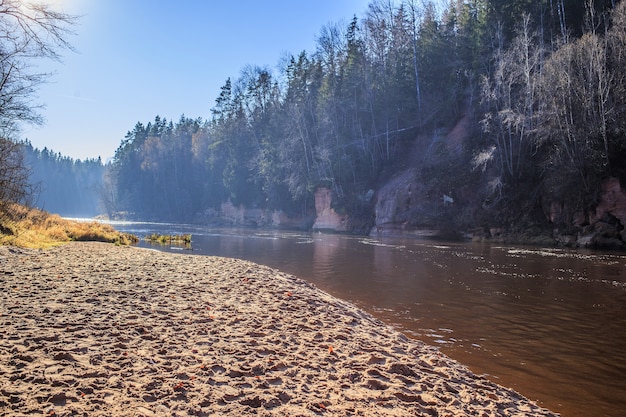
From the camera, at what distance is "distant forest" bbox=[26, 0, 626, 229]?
2708cm

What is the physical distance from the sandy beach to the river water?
0.91 m

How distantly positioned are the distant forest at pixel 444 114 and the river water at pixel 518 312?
38.5ft

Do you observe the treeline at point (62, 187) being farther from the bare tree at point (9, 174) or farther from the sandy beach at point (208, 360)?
the sandy beach at point (208, 360)

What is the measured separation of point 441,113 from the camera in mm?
49156

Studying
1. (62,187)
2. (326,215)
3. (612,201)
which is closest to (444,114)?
(326,215)

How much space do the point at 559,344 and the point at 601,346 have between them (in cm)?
74

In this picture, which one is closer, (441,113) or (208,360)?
(208,360)

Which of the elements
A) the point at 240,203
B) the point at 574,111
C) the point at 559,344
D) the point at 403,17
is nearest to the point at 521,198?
the point at 574,111

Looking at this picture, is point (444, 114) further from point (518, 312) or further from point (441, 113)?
point (518, 312)

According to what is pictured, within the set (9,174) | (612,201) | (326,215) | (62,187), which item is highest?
(62,187)

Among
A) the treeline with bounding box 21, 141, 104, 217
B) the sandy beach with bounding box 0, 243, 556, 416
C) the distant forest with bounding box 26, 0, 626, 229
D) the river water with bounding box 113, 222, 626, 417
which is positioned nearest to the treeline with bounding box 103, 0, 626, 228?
the distant forest with bounding box 26, 0, 626, 229

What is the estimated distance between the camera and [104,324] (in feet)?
19.2

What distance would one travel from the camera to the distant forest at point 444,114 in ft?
88.8

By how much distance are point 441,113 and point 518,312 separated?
43275 millimetres
